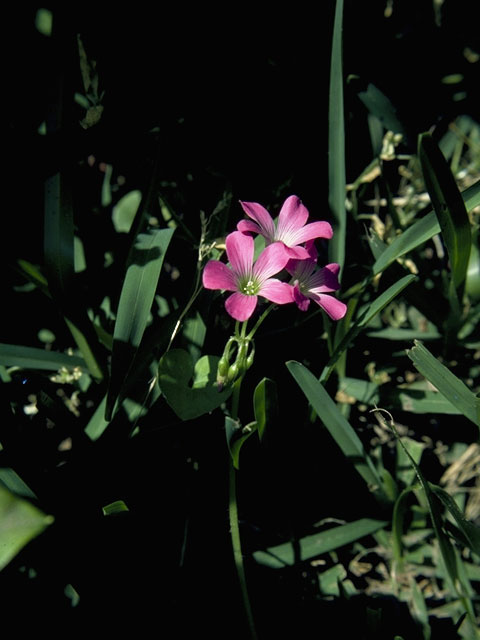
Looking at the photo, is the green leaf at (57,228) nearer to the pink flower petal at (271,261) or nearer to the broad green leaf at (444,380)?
the pink flower petal at (271,261)

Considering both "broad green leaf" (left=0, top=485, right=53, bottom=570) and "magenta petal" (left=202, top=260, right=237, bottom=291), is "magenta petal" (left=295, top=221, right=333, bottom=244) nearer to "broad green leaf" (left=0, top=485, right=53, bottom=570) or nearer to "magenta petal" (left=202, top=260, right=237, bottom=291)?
"magenta petal" (left=202, top=260, right=237, bottom=291)

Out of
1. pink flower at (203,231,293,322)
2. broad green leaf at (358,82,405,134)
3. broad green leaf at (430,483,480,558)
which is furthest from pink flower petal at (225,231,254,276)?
broad green leaf at (358,82,405,134)

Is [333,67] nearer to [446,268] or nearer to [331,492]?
[446,268]

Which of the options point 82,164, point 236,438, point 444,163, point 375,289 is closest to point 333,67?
point 444,163

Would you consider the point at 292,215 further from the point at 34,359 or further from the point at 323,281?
the point at 34,359

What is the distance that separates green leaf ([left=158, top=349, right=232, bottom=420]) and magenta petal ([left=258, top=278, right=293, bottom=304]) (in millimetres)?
146

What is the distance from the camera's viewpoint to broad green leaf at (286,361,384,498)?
0.78 m

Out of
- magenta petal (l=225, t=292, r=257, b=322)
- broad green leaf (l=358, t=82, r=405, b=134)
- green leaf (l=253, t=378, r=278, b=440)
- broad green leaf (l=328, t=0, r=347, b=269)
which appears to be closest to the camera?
magenta petal (l=225, t=292, r=257, b=322)

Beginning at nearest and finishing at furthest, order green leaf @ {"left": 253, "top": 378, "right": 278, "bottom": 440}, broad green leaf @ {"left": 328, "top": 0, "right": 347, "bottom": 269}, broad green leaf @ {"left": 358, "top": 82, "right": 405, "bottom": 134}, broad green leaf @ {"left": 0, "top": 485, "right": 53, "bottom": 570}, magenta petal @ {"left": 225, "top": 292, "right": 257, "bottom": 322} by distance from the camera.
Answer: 1. broad green leaf @ {"left": 0, "top": 485, "right": 53, "bottom": 570}
2. magenta petal @ {"left": 225, "top": 292, "right": 257, "bottom": 322}
3. green leaf @ {"left": 253, "top": 378, "right": 278, "bottom": 440}
4. broad green leaf @ {"left": 328, "top": 0, "right": 347, "bottom": 269}
5. broad green leaf @ {"left": 358, "top": 82, "right": 405, "bottom": 134}

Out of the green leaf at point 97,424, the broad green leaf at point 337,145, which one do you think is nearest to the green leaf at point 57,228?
the green leaf at point 97,424

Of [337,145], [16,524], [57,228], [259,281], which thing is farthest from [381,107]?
[16,524]

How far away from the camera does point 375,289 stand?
3.24ft

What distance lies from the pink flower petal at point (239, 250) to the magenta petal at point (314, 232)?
88mm

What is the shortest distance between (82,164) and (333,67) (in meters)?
0.53
